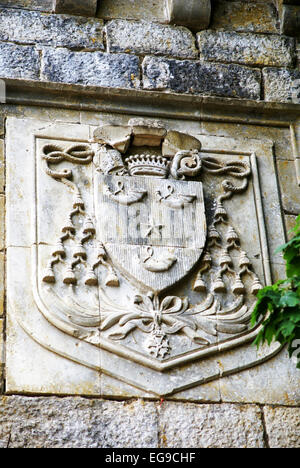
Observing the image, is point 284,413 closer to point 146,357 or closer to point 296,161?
point 146,357

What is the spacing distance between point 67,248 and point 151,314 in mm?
521

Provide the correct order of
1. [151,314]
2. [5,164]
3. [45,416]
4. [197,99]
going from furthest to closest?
1. [197,99]
2. [5,164]
3. [151,314]
4. [45,416]

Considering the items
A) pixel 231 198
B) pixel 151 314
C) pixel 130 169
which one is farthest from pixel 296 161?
pixel 151 314

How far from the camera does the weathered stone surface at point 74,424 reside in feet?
16.3

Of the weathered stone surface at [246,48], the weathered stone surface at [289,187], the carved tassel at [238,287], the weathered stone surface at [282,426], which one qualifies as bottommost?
the weathered stone surface at [282,426]

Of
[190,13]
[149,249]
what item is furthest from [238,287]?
[190,13]

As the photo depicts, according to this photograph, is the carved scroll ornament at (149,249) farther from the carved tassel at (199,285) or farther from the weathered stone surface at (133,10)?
the weathered stone surface at (133,10)

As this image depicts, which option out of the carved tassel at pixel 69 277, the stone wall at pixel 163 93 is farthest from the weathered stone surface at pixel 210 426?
the carved tassel at pixel 69 277

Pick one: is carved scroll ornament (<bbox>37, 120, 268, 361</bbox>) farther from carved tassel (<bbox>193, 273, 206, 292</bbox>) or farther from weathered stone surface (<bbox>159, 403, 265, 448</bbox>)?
weathered stone surface (<bbox>159, 403, 265, 448</bbox>)

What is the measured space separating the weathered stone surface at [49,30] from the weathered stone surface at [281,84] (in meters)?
0.94

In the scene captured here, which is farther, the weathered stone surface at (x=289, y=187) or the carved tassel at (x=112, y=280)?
the weathered stone surface at (x=289, y=187)

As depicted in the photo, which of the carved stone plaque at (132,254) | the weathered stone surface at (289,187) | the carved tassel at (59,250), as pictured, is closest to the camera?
the carved stone plaque at (132,254)

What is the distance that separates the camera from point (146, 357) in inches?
206
